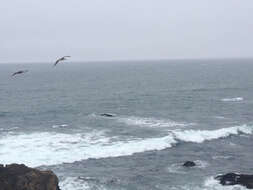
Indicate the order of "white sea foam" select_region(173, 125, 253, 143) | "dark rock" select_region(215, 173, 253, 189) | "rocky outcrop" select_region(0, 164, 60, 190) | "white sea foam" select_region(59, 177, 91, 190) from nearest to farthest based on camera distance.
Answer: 1. "rocky outcrop" select_region(0, 164, 60, 190)
2. "white sea foam" select_region(59, 177, 91, 190)
3. "dark rock" select_region(215, 173, 253, 189)
4. "white sea foam" select_region(173, 125, 253, 143)

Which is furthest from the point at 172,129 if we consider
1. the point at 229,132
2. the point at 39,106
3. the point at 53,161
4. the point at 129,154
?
the point at 39,106

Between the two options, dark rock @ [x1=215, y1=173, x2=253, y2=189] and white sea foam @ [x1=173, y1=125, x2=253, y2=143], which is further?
white sea foam @ [x1=173, y1=125, x2=253, y2=143]

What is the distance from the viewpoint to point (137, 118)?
255 ft

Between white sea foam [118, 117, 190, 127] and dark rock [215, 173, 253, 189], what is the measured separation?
27919mm

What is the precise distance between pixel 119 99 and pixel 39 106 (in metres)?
21.5

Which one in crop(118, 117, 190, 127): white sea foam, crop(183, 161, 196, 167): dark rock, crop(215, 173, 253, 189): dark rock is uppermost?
crop(118, 117, 190, 127): white sea foam

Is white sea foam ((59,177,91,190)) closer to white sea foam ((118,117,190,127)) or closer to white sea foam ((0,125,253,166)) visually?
white sea foam ((0,125,253,166))

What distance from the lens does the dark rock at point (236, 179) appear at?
41.1m

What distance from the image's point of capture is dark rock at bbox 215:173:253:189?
41094 mm

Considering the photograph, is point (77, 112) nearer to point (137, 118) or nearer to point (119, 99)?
point (137, 118)

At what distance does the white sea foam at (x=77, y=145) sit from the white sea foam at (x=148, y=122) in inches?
275

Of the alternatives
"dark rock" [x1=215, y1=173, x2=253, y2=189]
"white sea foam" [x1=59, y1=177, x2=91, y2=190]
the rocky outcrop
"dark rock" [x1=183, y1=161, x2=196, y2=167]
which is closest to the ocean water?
"white sea foam" [x1=59, y1=177, x2=91, y2=190]

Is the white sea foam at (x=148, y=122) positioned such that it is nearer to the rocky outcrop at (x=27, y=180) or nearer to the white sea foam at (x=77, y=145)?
the white sea foam at (x=77, y=145)

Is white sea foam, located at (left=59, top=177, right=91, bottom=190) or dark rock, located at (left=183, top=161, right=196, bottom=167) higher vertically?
white sea foam, located at (left=59, top=177, right=91, bottom=190)
